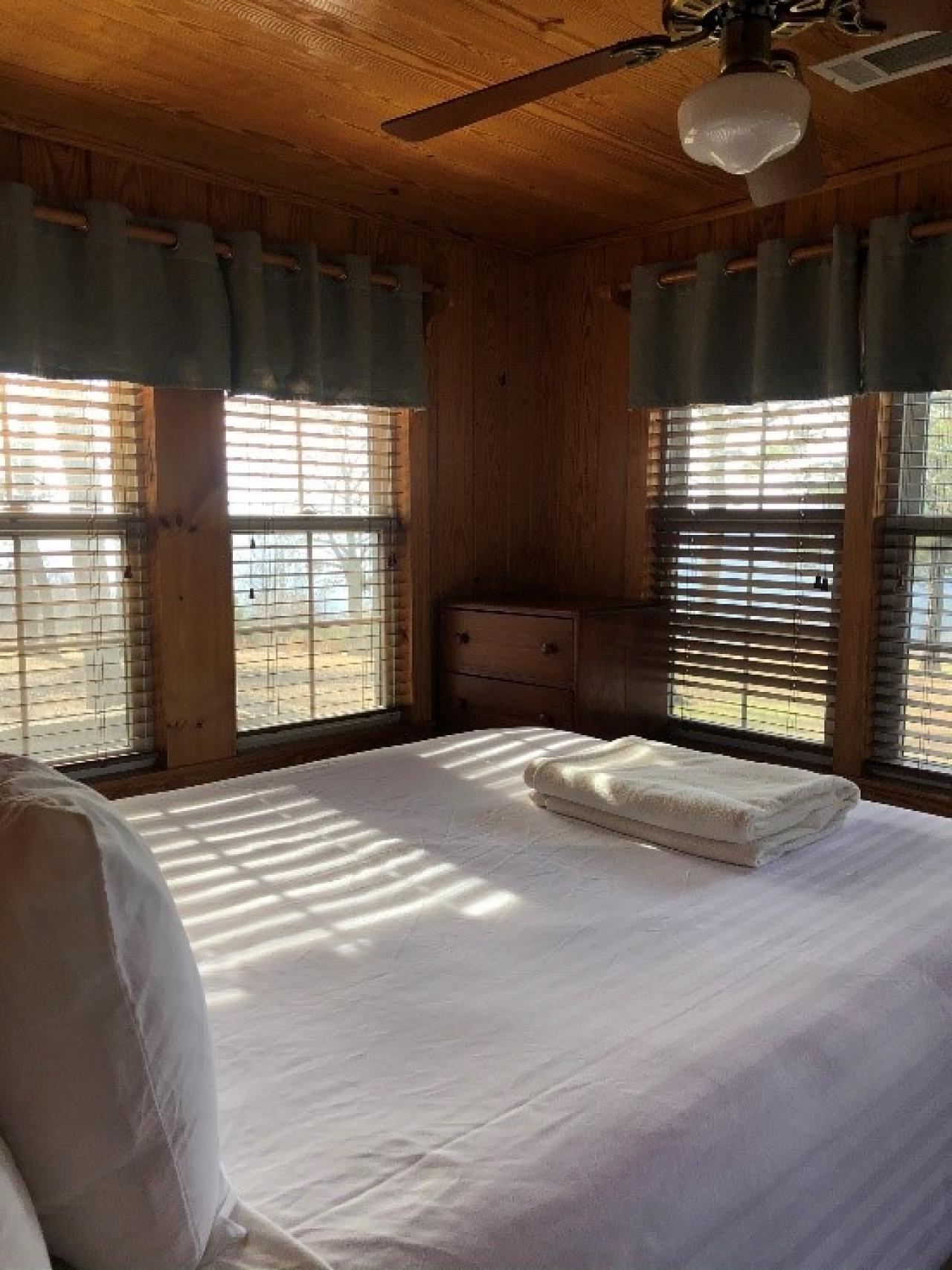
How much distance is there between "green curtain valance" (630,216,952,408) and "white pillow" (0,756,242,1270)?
2775 mm

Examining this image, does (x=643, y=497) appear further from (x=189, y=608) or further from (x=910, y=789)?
(x=189, y=608)

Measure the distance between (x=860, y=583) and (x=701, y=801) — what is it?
65.0 inches

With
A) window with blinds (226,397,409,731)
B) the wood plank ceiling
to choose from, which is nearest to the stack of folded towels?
the wood plank ceiling

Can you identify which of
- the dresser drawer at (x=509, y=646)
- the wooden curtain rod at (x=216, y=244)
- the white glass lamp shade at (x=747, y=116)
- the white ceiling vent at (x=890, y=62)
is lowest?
the dresser drawer at (x=509, y=646)

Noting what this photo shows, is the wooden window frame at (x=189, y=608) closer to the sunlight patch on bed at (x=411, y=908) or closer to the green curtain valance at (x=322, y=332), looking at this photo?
the green curtain valance at (x=322, y=332)

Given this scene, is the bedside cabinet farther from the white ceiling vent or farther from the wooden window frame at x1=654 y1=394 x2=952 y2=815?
the white ceiling vent

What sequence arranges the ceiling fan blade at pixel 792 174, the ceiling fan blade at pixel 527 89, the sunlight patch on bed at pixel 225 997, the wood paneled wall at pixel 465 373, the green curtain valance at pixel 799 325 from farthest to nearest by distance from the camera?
the wood paneled wall at pixel 465 373 → the green curtain valance at pixel 799 325 → the ceiling fan blade at pixel 792 174 → the ceiling fan blade at pixel 527 89 → the sunlight patch on bed at pixel 225 997

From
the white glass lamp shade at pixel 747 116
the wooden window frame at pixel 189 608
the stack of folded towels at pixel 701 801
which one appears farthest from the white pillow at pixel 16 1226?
the wooden window frame at pixel 189 608

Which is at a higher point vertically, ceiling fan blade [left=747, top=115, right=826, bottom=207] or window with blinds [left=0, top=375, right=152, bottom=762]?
ceiling fan blade [left=747, top=115, right=826, bottom=207]

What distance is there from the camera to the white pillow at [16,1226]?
672mm

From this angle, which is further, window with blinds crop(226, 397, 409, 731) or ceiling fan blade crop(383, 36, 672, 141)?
window with blinds crop(226, 397, 409, 731)

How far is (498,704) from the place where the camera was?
3602 millimetres

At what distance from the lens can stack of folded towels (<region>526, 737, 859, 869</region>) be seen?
1.74m

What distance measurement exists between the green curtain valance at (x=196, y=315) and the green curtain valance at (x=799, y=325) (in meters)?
0.87
